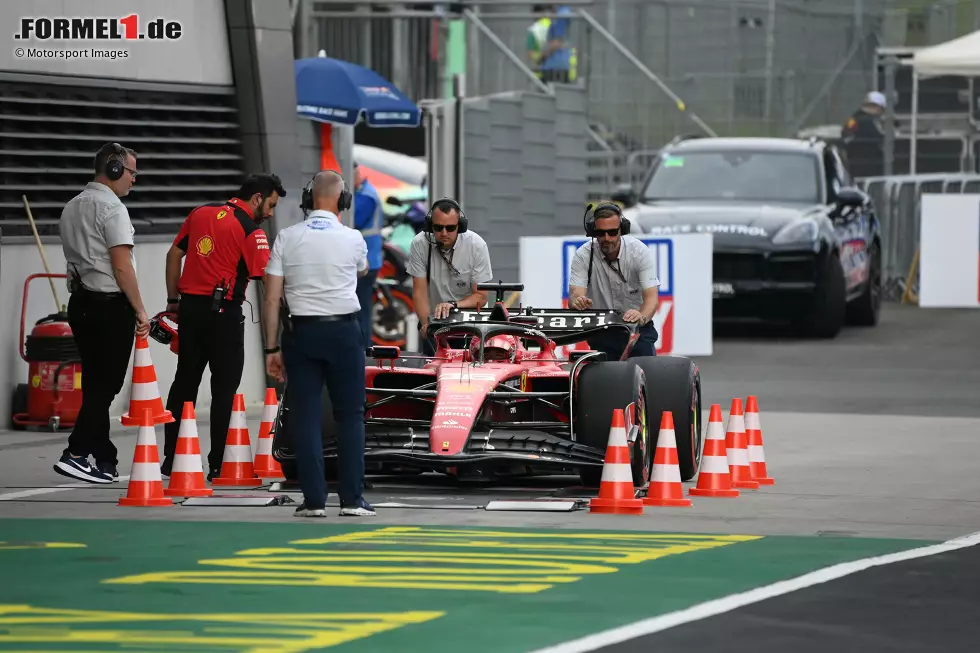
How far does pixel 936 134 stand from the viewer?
31938 millimetres

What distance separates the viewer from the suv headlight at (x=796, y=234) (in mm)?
23453

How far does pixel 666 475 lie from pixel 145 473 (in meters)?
2.70

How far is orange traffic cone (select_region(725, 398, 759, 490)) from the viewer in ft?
43.2

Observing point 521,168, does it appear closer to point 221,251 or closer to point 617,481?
point 221,251

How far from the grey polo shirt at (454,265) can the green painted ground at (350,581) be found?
3.78 metres

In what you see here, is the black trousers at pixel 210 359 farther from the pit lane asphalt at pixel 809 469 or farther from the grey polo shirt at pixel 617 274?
the grey polo shirt at pixel 617 274

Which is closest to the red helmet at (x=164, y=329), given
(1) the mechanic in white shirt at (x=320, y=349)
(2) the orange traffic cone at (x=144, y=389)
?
(2) the orange traffic cone at (x=144, y=389)

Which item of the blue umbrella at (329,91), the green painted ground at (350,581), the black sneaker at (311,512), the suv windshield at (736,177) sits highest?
the blue umbrella at (329,91)

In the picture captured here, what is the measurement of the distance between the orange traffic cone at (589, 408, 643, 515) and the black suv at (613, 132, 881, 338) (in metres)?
11.5

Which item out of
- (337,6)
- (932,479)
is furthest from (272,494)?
(337,6)

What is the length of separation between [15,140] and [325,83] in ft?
15.3

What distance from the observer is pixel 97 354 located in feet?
44.3

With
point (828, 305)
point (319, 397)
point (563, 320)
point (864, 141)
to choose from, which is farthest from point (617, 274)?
point (864, 141)

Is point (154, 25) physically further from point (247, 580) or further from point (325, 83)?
point (247, 580)
